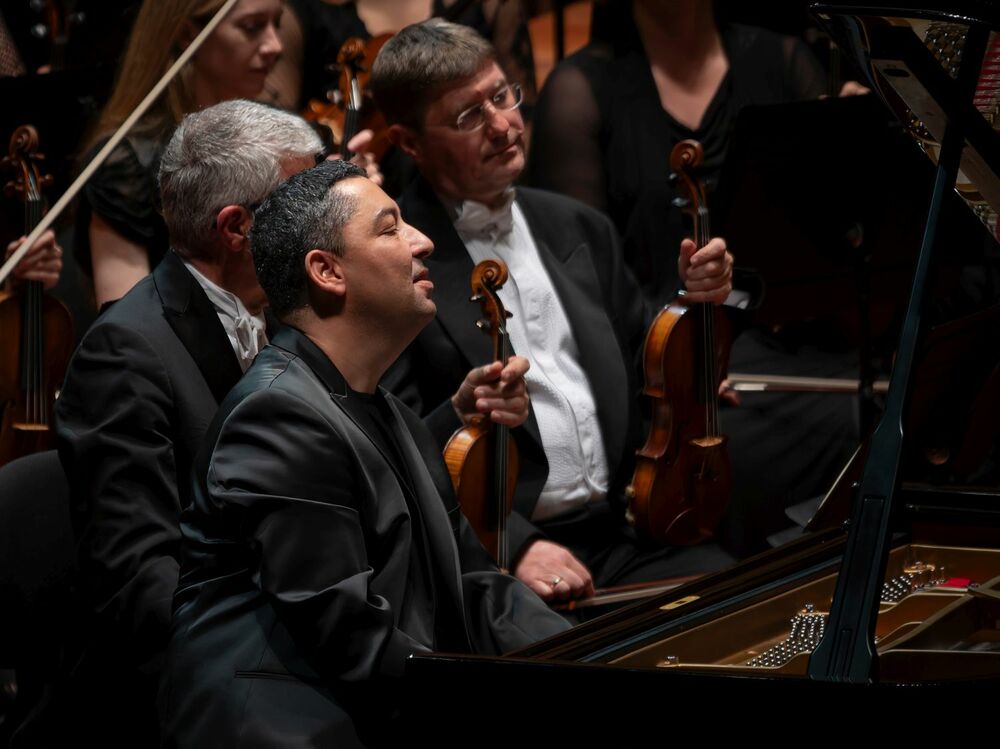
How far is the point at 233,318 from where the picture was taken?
223 cm

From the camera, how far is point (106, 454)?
6.57 ft

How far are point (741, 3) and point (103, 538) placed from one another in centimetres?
286

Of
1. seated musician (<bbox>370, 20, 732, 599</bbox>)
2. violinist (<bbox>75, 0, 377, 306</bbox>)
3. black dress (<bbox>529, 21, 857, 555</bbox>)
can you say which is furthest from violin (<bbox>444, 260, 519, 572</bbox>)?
black dress (<bbox>529, 21, 857, 555</bbox>)

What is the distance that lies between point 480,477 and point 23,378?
831 mm

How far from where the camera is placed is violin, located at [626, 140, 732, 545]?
262 cm

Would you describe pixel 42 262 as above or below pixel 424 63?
below

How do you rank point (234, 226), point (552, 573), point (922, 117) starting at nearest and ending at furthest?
1. point (922, 117)
2. point (234, 226)
3. point (552, 573)

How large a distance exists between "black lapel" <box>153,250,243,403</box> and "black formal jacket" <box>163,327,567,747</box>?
14.2 inches

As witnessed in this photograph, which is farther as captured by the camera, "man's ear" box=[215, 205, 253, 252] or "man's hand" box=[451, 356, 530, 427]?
"man's hand" box=[451, 356, 530, 427]

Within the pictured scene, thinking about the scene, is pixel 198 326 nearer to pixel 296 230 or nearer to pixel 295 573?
pixel 296 230

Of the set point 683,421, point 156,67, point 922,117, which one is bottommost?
point 683,421

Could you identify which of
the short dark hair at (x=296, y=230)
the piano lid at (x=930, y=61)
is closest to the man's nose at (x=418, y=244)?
the short dark hair at (x=296, y=230)

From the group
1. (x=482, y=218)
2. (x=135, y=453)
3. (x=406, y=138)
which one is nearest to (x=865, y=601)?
(x=135, y=453)

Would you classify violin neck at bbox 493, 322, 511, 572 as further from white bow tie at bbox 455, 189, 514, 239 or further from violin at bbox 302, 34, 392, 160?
violin at bbox 302, 34, 392, 160
